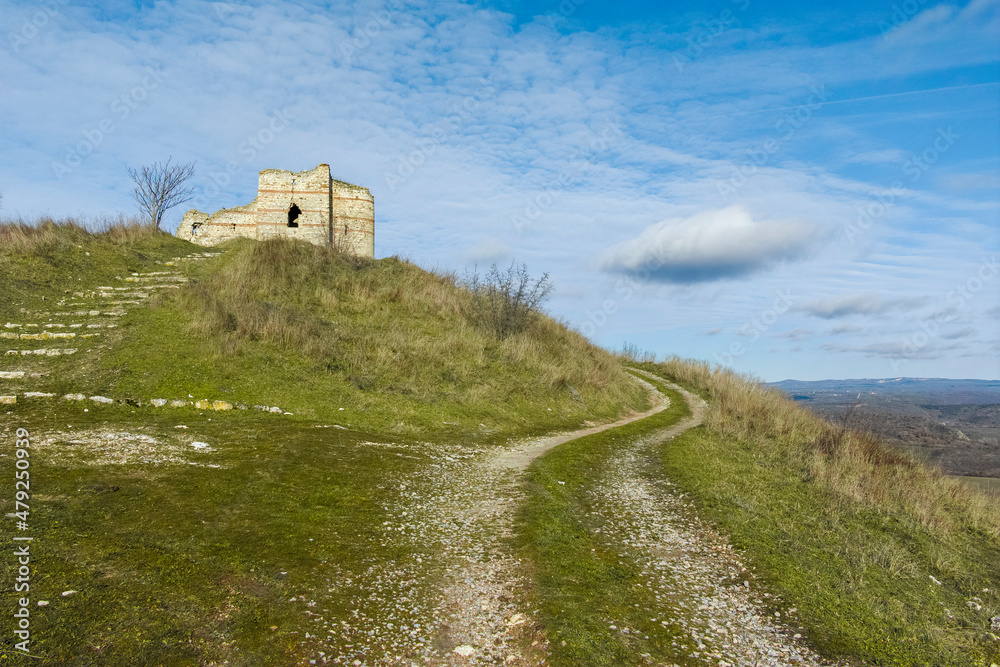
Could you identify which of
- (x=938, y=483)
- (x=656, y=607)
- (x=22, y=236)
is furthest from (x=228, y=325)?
(x=938, y=483)

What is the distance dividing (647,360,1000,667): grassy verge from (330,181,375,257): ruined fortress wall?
22.3 meters

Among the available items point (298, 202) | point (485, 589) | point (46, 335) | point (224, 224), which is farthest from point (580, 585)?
point (224, 224)

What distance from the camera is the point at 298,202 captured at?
30547mm

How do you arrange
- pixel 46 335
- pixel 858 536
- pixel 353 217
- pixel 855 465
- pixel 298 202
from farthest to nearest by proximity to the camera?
pixel 353 217, pixel 298 202, pixel 46 335, pixel 855 465, pixel 858 536

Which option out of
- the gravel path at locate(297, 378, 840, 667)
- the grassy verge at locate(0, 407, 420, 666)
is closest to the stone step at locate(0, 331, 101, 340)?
the grassy verge at locate(0, 407, 420, 666)

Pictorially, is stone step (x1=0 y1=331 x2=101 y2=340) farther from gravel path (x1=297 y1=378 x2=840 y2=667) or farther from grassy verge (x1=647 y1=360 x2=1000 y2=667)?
grassy verge (x1=647 y1=360 x2=1000 y2=667)

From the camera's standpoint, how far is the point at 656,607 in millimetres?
6180

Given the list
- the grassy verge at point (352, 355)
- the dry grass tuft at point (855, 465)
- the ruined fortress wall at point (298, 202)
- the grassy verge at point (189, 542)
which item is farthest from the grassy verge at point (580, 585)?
the ruined fortress wall at point (298, 202)

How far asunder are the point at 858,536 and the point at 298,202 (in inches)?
1184

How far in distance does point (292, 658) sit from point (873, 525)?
34.6ft

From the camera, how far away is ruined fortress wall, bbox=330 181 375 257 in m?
31.4

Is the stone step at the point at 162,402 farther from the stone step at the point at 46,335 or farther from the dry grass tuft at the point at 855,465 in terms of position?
the dry grass tuft at the point at 855,465

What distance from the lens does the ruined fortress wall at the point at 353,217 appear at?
3138 centimetres

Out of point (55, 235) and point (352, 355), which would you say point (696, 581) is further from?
point (55, 235)
